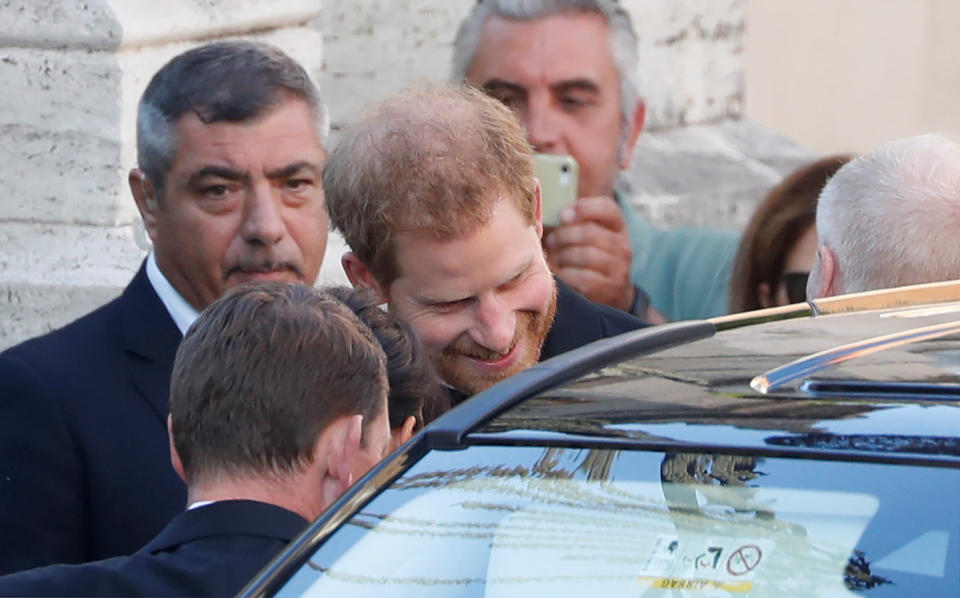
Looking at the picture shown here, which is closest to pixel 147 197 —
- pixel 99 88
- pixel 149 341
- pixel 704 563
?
pixel 149 341

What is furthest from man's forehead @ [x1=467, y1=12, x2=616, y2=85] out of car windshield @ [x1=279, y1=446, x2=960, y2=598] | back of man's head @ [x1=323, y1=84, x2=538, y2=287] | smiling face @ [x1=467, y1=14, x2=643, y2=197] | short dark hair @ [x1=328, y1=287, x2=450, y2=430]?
car windshield @ [x1=279, y1=446, x2=960, y2=598]

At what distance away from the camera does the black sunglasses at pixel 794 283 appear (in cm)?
397

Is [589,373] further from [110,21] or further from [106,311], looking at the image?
[110,21]

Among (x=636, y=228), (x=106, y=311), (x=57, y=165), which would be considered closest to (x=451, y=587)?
(x=106, y=311)

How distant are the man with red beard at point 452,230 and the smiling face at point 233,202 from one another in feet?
1.42

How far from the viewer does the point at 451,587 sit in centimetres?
186

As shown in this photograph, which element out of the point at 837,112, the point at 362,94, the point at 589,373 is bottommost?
the point at 837,112

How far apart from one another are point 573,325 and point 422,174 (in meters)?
0.48

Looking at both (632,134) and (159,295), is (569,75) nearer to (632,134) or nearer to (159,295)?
(632,134)

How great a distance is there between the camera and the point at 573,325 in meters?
3.03

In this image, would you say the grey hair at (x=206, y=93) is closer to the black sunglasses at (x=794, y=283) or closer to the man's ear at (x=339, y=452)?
the man's ear at (x=339, y=452)

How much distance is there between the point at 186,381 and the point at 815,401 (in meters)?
0.86

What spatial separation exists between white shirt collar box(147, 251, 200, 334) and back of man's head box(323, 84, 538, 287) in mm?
410

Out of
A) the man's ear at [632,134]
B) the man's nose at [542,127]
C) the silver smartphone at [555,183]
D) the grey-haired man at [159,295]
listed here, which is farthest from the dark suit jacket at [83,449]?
the man's ear at [632,134]
